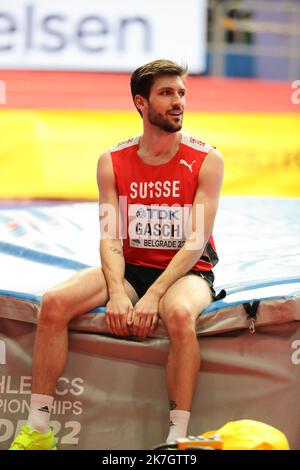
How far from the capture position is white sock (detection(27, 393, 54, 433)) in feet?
9.64

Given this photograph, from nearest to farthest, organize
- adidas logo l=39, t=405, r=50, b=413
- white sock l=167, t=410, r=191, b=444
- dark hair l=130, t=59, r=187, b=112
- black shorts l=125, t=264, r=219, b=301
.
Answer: white sock l=167, t=410, r=191, b=444, adidas logo l=39, t=405, r=50, b=413, dark hair l=130, t=59, r=187, b=112, black shorts l=125, t=264, r=219, b=301

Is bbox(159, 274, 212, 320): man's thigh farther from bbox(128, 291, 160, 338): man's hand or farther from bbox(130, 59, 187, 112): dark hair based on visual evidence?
bbox(130, 59, 187, 112): dark hair

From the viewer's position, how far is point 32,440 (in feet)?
9.48

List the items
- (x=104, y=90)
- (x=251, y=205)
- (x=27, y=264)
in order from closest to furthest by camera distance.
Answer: (x=27, y=264), (x=251, y=205), (x=104, y=90)

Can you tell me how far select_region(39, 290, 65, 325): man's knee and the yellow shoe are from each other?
1.24ft

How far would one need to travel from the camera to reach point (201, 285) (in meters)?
3.12

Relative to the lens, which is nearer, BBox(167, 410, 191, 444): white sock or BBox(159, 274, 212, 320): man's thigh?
BBox(167, 410, 191, 444): white sock

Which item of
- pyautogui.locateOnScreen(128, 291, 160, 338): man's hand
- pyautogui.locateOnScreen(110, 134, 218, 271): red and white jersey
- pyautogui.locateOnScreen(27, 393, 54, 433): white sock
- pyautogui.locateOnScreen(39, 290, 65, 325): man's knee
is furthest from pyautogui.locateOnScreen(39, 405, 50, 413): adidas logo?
pyautogui.locateOnScreen(110, 134, 218, 271): red and white jersey

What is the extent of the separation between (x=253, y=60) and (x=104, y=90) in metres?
1.97

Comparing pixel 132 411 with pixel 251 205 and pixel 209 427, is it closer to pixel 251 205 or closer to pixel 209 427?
pixel 209 427

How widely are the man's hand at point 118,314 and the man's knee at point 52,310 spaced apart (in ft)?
0.56

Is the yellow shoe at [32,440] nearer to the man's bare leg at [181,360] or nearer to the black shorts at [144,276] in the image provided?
the man's bare leg at [181,360]

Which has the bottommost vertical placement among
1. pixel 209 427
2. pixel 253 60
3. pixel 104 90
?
pixel 209 427

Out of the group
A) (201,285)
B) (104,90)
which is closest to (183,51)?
(104,90)
